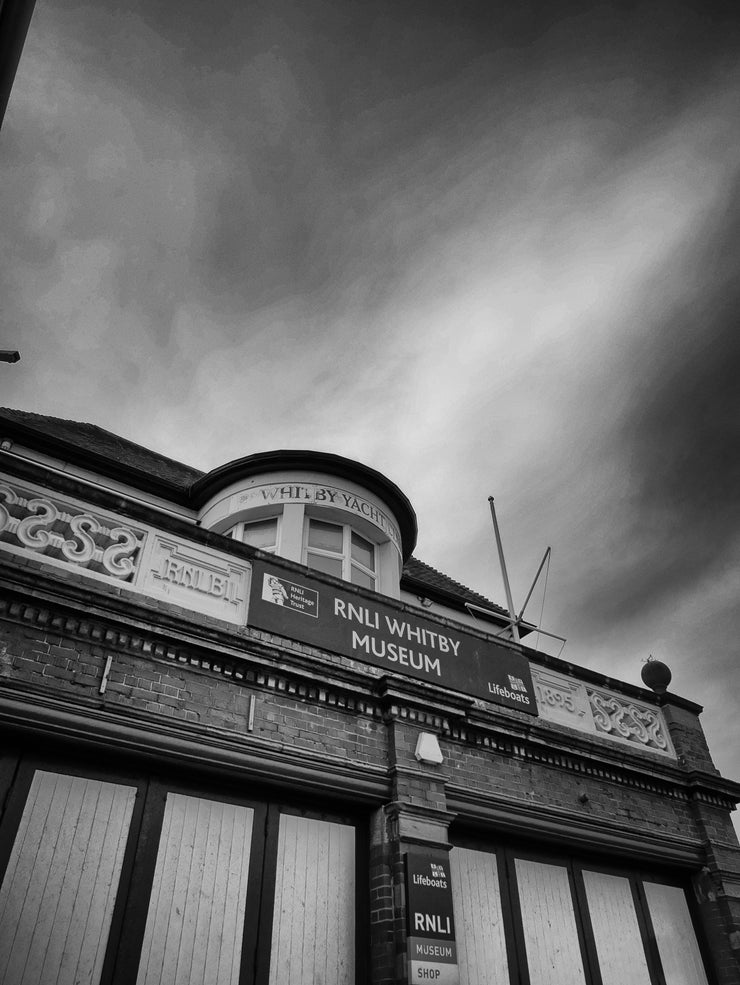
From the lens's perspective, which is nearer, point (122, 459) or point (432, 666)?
point (432, 666)

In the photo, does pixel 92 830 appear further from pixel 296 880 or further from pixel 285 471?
pixel 285 471

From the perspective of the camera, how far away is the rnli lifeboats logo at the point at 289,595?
23.3 feet

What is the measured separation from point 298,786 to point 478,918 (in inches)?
94.0

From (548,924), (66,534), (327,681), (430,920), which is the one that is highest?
(66,534)

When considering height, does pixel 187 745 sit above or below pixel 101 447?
below

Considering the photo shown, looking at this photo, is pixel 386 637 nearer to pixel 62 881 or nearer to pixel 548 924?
pixel 548 924

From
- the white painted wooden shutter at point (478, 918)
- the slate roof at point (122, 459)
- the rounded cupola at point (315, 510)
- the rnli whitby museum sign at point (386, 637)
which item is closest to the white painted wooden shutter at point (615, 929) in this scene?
the white painted wooden shutter at point (478, 918)

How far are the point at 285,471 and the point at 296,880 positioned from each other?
5.39 metres

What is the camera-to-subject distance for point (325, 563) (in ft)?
30.5

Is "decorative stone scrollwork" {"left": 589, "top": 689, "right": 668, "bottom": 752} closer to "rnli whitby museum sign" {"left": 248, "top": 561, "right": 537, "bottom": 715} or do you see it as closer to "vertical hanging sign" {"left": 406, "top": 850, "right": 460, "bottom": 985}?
"rnli whitby museum sign" {"left": 248, "top": 561, "right": 537, "bottom": 715}

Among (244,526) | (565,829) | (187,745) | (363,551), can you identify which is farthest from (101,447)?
(565,829)

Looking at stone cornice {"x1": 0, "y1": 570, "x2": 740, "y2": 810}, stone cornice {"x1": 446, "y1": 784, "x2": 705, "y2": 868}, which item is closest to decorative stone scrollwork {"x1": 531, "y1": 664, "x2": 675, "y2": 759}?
stone cornice {"x1": 0, "y1": 570, "x2": 740, "y2": 810}

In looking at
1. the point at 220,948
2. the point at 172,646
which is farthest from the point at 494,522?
the point at 220,948

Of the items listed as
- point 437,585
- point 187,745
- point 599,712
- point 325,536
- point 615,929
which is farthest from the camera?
point 437,585
